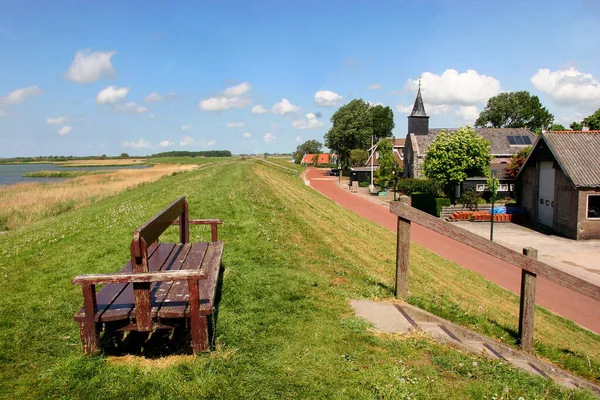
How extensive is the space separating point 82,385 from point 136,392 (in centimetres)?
52

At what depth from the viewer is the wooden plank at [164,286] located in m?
4.00

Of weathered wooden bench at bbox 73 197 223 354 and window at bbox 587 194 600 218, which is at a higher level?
weathered wooden bench at bbox 73 197 223 354

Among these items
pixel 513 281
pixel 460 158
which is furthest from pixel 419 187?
pixel 513 281

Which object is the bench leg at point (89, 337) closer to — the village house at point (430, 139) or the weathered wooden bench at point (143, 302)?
the weathered wooden bench at point (143, 302)

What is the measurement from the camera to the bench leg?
12.4 feet

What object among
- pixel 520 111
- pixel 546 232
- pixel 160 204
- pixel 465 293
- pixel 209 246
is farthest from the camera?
pixel 520 111

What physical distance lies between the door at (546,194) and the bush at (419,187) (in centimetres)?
855

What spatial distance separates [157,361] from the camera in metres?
3.97

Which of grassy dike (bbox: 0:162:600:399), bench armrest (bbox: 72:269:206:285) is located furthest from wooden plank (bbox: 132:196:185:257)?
grassy dike (bbox: 0:162:600:399)

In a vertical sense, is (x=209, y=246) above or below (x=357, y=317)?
above

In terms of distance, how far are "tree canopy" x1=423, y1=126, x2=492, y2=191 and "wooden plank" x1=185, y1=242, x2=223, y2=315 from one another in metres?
27.8

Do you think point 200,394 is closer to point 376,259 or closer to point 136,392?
point 136,392

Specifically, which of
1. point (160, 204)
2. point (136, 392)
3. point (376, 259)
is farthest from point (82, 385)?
point (160, 204)

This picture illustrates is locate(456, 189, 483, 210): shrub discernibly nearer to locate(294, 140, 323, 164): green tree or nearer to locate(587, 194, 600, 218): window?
locate(587, 194, 600, 218): window
